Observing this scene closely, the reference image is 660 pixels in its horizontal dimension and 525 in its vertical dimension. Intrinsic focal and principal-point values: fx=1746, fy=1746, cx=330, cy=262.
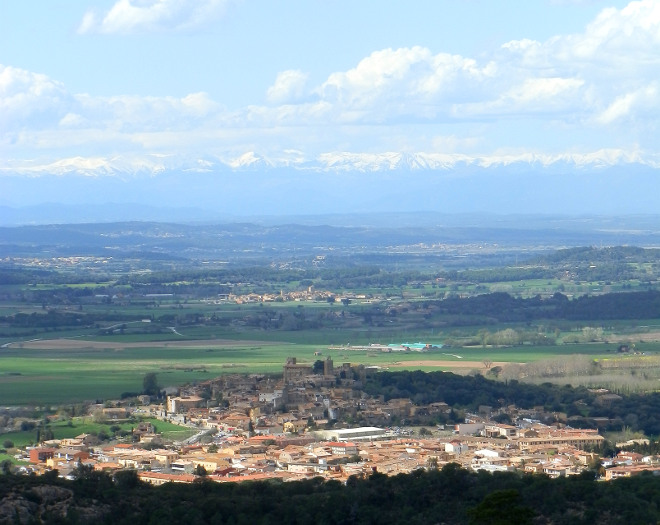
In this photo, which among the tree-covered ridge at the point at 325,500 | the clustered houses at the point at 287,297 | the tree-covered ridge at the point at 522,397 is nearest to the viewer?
the tree-covered ridge at the point at 325,500

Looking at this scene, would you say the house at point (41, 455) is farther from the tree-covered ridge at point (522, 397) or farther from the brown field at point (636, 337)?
the brown field at point (636, 337)

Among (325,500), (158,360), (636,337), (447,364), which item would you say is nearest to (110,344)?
(158,360)

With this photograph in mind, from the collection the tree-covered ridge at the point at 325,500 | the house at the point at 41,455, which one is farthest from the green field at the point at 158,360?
the tree-covered ridge at the point at 325,500

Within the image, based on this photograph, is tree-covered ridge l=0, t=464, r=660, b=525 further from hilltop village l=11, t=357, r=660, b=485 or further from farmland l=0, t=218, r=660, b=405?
farmland l=0, t=218, r=660, b=405

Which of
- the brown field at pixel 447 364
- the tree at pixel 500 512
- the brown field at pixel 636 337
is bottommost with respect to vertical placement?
the brown field at pixel 447 364

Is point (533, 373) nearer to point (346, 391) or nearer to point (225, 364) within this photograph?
point (346, 391)

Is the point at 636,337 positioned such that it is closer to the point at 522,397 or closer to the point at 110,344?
the point at 110,344

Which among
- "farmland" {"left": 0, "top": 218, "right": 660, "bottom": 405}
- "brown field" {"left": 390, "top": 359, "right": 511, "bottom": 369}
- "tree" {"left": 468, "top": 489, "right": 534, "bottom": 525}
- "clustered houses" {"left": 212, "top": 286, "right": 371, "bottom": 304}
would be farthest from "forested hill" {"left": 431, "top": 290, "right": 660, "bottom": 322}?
"tree" {"left": 468, "top": 489, "right": 534, "bottom": 525}
